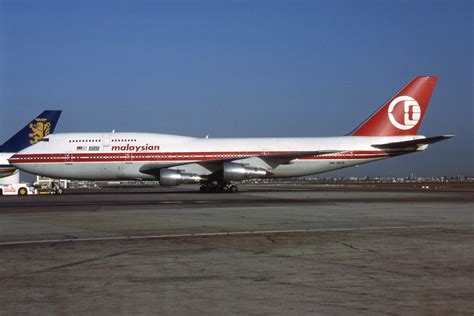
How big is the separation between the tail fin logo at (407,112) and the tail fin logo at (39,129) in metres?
33.7

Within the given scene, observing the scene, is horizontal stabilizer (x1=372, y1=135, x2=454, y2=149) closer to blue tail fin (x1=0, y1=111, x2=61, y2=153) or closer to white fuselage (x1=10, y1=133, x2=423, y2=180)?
white fuselage (x1=10, y1=133, x2=423, y2=180)

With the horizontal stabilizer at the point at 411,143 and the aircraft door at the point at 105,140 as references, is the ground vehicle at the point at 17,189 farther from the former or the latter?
the horizontal stabilizer at the point at 411,143

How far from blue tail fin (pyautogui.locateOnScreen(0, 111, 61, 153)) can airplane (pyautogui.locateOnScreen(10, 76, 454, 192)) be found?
16.8 meters

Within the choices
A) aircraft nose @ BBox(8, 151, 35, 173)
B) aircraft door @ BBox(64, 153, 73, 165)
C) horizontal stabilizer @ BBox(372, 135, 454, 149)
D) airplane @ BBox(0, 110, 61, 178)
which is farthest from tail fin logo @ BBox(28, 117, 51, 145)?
horizontal stabilizer @ BBox(372, 135, 454, 149)

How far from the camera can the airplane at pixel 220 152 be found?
125 feet

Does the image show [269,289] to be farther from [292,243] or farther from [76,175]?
[76,175]

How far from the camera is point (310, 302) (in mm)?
5570

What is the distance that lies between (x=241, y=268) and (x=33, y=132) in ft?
170

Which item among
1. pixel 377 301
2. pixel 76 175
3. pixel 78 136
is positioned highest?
pixel 78 136

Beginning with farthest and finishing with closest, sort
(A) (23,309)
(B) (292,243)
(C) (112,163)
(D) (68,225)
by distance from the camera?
1. (C) (112,163)
2. (D) (68,225)
3. (B) (292,243)
4. (A) (23,309)

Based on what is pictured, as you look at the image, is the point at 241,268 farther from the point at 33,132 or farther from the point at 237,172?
the point at 33,132

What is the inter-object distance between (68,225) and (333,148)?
26915 mm

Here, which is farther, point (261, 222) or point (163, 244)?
point (261, 222)

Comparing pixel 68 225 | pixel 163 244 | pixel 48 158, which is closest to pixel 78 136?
pixel 48 158
